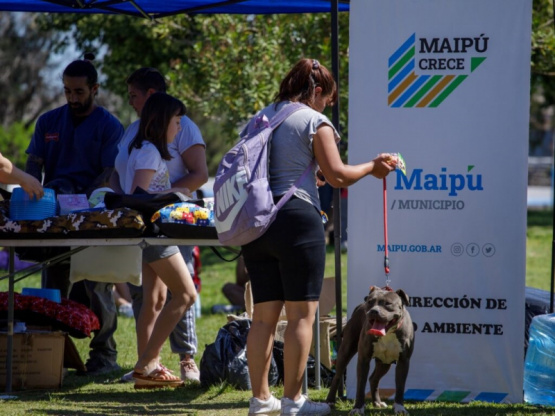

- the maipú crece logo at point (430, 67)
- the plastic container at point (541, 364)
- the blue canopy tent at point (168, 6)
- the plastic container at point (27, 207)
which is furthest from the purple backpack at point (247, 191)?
the blue canopy tent at point (168, 6)

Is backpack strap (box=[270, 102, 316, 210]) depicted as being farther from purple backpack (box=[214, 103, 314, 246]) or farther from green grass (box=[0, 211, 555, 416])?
green grass (box=[0, 211, 555, 416])

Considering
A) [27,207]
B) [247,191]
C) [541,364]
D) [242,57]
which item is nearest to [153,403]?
[27,207]

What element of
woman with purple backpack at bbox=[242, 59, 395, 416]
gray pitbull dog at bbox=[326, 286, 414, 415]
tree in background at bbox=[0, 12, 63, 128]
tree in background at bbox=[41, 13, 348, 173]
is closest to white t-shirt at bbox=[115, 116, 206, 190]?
woman with purple backpack at bbox=[242, 59, 395, 416]

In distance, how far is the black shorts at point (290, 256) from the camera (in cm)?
425

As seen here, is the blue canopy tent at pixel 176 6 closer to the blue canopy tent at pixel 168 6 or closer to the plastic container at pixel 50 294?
the blue canopy tent at pixel 168 6

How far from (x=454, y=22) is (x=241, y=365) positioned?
2536 mm

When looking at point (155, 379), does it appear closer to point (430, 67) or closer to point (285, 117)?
point (285, 117)

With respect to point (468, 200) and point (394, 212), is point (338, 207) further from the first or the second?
point (468, 200)

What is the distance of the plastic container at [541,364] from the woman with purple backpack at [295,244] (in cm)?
166

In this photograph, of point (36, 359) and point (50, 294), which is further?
point (50, 294)

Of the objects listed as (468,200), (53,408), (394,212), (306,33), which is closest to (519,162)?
(468,200)

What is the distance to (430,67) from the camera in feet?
17.6

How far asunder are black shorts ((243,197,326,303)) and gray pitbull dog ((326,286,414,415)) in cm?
53

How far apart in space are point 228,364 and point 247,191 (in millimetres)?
1894
